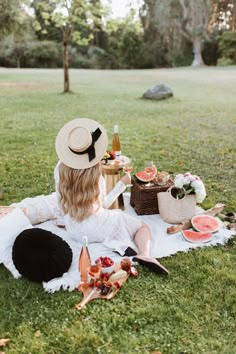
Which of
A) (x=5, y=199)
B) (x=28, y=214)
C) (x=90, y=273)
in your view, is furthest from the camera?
(x=5, y=199)

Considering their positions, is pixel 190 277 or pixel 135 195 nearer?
pixel 190 277

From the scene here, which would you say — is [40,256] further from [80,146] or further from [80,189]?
[80,146]

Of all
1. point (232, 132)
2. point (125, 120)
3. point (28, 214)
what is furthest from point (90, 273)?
point (125, 120)

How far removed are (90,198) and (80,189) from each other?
13 centimetres

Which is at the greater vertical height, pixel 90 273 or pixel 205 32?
pixel 205 32

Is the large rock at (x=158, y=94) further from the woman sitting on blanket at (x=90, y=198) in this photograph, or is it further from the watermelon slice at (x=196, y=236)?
the woman sitting on blanket at (x=90, y=198)

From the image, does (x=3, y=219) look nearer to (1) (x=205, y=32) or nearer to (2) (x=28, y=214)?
(2) (x=28, y=214)

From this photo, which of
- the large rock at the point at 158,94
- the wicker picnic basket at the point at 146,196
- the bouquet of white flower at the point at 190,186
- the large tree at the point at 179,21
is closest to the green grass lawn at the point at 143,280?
the bouquet of white flower at the point at 190,186

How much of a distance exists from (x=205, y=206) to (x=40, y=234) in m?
2.50

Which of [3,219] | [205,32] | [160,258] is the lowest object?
[160,258]

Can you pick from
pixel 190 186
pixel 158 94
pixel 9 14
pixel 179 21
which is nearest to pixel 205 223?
pixel 190 186

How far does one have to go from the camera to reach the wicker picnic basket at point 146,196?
5156 mm

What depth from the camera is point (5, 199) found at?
231 inches

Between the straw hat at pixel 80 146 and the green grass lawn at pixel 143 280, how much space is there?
1135mm
